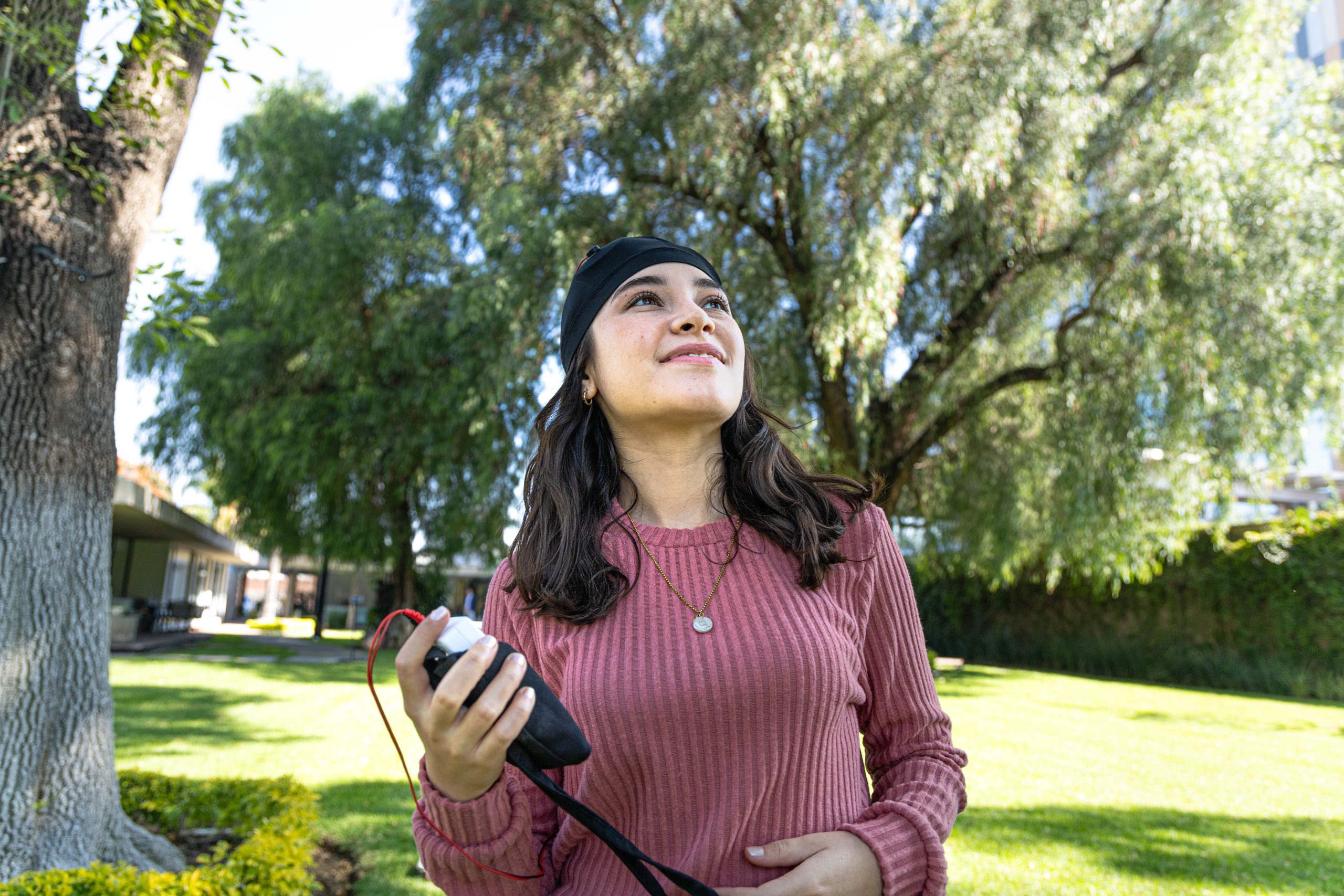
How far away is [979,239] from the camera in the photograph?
9.83 m

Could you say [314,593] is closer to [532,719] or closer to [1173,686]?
[1173,686]

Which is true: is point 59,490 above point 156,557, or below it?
below

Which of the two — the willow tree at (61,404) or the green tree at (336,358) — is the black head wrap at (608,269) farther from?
the green tree at (336,358)

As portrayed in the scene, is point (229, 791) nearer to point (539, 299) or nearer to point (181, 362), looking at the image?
point (539, 299)

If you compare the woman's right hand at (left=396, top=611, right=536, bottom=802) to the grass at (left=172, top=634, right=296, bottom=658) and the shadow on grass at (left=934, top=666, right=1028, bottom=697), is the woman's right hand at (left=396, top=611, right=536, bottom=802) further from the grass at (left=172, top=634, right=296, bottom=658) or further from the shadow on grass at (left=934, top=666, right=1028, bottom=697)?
the grass at (left=172, top=634, right=296, bottom=658)

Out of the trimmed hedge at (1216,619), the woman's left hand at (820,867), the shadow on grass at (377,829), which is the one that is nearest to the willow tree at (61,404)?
the shadow on grass at (377,829)

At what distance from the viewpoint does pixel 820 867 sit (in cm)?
133

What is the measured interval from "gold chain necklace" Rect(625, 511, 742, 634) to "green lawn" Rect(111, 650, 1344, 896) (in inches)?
146

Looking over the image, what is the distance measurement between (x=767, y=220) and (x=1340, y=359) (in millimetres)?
5804

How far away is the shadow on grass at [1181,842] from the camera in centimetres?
491

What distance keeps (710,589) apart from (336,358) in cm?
1421

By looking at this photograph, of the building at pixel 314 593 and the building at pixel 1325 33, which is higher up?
the building at pixel 1325 33

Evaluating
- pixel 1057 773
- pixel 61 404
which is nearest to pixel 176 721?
pixel 61 404

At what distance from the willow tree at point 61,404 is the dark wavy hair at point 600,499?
3069mm
